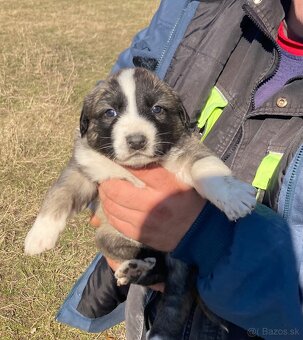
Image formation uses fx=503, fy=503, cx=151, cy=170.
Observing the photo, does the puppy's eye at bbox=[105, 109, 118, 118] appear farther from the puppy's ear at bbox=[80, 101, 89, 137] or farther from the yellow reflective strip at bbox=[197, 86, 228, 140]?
the yellow reflective strip at bbox=[197, 86, 228, 140]

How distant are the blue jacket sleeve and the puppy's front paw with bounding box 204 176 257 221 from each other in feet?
0.40

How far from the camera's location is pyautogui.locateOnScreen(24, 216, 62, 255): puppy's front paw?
2338 millimetres

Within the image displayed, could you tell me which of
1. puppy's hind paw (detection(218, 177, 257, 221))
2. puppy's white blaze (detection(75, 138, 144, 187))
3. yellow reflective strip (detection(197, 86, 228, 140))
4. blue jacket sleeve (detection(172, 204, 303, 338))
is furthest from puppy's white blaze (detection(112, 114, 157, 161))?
blue jacket sleeve (detection(172, 204, 303, 338))

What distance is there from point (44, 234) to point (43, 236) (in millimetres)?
10

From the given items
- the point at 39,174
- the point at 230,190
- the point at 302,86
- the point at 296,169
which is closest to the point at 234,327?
the point at 230,190

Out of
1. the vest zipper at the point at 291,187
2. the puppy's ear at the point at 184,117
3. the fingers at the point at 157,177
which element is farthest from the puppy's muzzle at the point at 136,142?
the vest zipper at the point at 291,187

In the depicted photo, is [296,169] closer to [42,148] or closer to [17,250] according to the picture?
[17,250]

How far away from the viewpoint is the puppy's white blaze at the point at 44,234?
234 centimetres

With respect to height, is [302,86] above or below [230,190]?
above

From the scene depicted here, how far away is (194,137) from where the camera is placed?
2.38m

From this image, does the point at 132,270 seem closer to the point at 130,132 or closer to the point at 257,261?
the point at 130,132

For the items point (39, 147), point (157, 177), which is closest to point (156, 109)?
point (157, 177)

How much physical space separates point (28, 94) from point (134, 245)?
5.21 meters

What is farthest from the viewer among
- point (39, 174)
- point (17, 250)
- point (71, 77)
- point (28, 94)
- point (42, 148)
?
point (71, 77)
